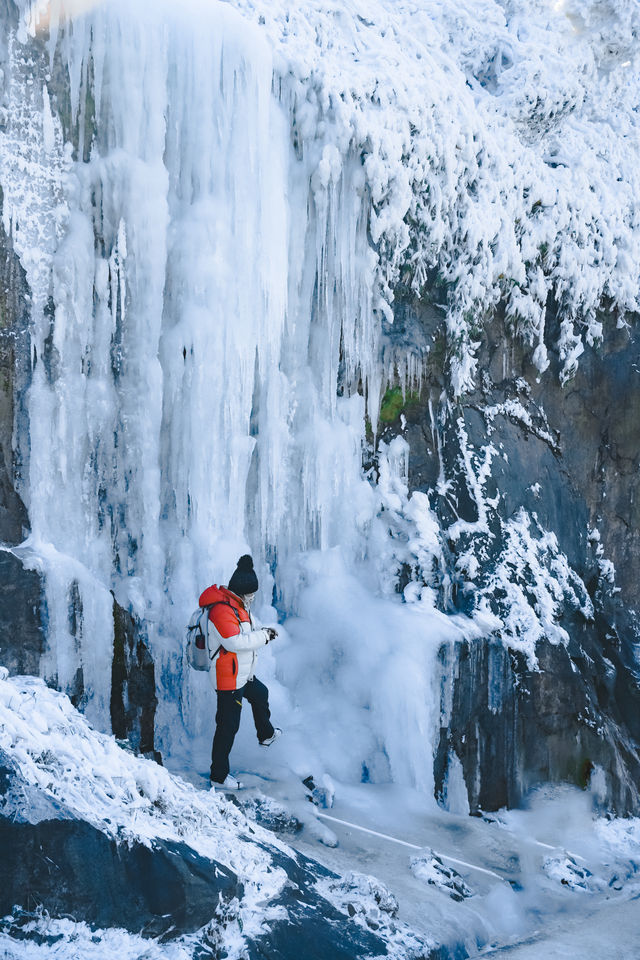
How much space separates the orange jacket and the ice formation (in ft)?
3.59

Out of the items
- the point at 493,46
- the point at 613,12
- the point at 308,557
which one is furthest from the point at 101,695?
the point at 613,12

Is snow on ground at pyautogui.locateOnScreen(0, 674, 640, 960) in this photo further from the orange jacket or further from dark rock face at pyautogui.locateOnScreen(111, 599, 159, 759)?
the orange jacket

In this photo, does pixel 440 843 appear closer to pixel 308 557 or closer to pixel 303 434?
pixel 308 557

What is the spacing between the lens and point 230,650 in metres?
4.85

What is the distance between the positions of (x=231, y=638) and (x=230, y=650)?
0.29 ft

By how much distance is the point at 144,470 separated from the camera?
6.17 meters

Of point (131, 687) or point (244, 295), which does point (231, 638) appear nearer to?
point (131, 687)

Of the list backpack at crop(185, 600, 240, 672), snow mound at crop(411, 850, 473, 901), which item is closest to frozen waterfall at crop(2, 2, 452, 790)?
backpack at crop(185, 600, 240, 672)

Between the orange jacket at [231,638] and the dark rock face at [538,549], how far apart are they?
2.22 m

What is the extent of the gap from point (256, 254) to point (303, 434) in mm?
1554

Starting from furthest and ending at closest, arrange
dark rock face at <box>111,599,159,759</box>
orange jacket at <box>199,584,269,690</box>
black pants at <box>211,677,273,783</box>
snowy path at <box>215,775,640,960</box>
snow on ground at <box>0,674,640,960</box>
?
dark rock face at <box>111,599,159,759</box> → black pants at <box>211,677,273,783</box> → orange jacket at <box>199,584,269,690</box> → snowy path at <box>215,775,640,960</box> → snow on ground at <box>0,674,640,960</box>

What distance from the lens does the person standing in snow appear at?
4852 millimetres

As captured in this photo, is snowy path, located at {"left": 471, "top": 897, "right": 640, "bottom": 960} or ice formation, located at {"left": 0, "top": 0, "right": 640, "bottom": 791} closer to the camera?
snowy path, located at {"left": 471, "top": 897, "right": 640, "bottom": 960}

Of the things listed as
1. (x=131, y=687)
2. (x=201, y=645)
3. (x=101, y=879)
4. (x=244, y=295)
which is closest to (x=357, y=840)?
(x=201, y=645)
